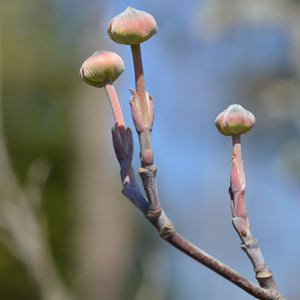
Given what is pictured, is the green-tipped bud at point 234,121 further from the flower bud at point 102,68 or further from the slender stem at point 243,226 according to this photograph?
the flower bud at point 102,68

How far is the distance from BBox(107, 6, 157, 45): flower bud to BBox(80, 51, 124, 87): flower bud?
2.1 inches

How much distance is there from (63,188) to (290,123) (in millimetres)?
5559

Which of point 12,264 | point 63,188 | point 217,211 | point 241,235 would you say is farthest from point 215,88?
point 241,235

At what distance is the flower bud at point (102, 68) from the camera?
111 centimetres

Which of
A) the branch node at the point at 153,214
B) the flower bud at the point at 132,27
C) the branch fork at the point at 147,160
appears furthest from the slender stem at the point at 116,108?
the branch node at the point at 153,214

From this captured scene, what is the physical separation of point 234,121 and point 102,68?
1.03 feet

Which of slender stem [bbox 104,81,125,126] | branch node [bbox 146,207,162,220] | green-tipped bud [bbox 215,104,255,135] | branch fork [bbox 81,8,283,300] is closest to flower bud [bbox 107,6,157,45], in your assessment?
branch fork [bbox 81,8,283,300]

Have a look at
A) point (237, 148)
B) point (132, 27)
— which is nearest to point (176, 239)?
point (237, 148)

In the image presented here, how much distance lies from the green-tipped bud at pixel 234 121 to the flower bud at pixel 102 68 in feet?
0.84

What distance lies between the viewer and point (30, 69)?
1203cm

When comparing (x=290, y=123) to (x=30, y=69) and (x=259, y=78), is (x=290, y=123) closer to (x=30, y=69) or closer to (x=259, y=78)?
(x=259, y=78)

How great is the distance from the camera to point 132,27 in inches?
41.8

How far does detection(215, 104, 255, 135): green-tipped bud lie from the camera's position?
3.82ft

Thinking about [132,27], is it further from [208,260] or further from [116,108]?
[208,260]
